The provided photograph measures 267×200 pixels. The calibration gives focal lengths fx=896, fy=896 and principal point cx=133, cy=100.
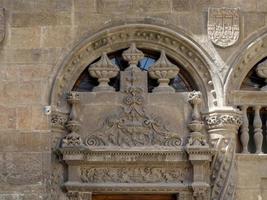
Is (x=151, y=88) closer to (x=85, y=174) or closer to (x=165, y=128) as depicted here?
(x=165, y=128)

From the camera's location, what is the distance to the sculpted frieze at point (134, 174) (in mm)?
11492

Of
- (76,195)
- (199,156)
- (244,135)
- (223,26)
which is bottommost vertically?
(76,195)

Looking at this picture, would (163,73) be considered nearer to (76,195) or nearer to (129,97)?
(129,97)

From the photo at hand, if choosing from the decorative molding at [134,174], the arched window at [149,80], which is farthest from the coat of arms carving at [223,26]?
the decorative molding at [134,174]

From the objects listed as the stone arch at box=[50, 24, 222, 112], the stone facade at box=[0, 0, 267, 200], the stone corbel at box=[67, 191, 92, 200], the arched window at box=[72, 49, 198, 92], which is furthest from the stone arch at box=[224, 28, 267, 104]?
the stone corbel at box=[67, 191, 92, 200]

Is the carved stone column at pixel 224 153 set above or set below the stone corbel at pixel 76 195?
above

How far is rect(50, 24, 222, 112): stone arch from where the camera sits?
11664mm

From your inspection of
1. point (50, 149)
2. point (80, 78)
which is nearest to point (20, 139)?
point (50, 149)

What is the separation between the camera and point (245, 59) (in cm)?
1173

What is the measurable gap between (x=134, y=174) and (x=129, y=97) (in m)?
1.00

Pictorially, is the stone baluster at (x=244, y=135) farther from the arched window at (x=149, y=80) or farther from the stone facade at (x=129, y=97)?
the arched window at (x=149, y=80)

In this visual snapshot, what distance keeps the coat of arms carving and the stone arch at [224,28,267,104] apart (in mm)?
195

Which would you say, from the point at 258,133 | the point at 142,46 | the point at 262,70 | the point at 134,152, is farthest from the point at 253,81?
the point at 134,152

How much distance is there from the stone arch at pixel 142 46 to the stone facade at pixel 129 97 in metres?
0.01
